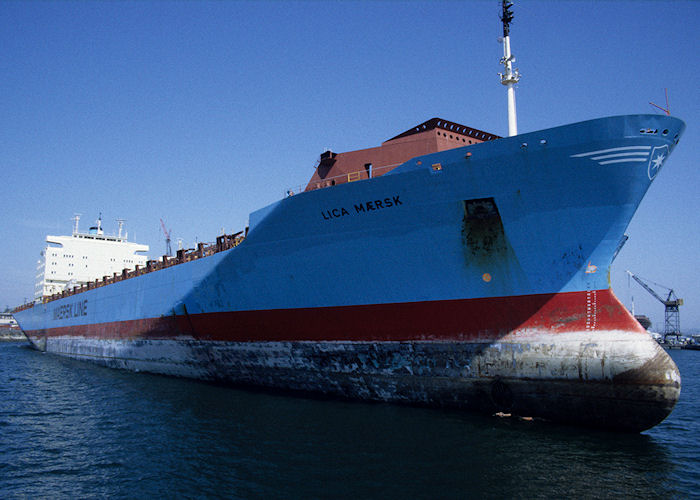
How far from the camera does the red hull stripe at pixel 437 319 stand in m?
9.56

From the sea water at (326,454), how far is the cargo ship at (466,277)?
0.76 m

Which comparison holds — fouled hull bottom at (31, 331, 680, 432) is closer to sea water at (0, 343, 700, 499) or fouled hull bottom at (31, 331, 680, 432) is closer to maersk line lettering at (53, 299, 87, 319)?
sea water at (0, 343, 700, 499)

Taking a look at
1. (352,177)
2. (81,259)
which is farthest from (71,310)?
(352,177)

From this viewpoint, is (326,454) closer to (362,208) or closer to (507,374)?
(507,374)

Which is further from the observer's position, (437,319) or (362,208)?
(362,208)

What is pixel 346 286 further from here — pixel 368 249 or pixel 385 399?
pixel 385 399

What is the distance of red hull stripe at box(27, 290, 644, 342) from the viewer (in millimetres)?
9562

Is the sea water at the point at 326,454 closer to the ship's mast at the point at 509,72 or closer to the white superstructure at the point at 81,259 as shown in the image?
the ship's mast at the point at 509,72

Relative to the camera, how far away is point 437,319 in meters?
10.7

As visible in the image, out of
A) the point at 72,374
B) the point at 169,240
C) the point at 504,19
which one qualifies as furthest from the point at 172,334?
the point at 169,240

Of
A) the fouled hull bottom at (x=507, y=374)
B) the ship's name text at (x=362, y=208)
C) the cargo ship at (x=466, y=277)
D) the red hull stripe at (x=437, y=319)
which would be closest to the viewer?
the fouled hull bottom at (x=507, y=374)

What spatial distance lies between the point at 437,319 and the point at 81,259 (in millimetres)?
36819

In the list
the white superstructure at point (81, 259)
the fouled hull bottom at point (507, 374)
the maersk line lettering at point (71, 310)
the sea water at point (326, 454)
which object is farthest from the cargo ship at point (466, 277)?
the white superstructure at point (81, 259)

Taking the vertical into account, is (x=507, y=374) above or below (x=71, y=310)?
below
